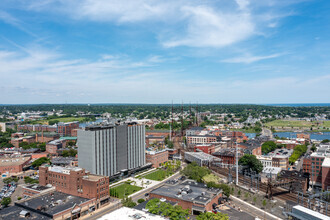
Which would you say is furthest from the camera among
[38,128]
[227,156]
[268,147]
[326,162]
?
[38,128]

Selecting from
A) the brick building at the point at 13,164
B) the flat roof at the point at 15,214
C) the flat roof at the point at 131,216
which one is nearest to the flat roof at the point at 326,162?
the flat roof at the point at 131,216

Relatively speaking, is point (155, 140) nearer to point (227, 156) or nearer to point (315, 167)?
point (227, 156)

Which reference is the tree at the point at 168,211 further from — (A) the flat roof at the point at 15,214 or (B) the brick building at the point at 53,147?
(B) the brick building at the point at 53,147

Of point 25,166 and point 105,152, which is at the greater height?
point 105,152

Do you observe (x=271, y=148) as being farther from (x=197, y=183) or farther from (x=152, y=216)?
(x=152, y=216)

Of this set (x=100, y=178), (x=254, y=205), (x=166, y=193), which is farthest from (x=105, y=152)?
(x=254, y=205)

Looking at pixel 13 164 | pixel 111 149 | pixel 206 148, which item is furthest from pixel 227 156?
pixel 13 164
